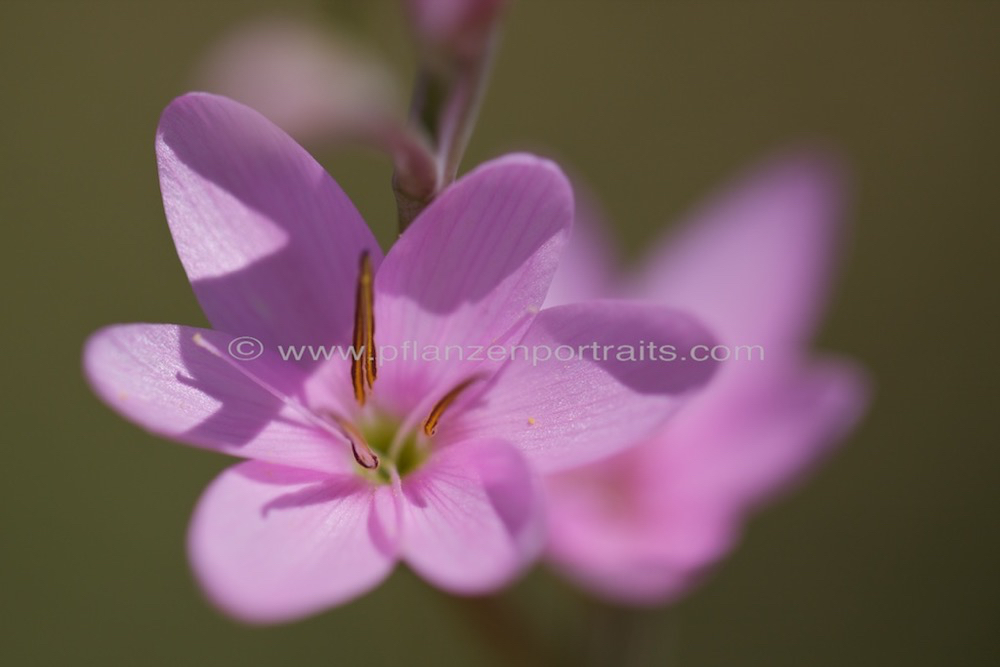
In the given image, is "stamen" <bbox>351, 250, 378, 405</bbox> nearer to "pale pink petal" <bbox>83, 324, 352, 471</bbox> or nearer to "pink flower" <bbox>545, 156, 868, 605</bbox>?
"pale pink petal" <bbox>83, 324, 352, 471</bbox>

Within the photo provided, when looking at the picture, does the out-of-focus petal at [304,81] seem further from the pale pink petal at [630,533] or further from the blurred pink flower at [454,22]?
the pale pink petal at [630,533]

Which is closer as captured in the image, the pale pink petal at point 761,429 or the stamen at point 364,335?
the stamen at point 364,335

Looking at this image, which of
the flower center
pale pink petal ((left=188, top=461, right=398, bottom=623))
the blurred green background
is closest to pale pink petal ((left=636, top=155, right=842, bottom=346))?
the blurred green background

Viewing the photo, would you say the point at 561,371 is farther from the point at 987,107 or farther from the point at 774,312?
the point at 987,107

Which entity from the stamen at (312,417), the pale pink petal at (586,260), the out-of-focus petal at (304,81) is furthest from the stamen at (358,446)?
the pale pink petal at (586,260)

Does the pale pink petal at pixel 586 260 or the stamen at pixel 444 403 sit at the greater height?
the stamen at pixel 444 403

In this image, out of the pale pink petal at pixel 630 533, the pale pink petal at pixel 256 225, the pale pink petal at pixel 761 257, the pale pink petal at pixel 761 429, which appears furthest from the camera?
the pale pink petal at pixel 761 257

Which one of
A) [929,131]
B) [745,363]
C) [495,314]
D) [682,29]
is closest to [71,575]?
[745,363]
